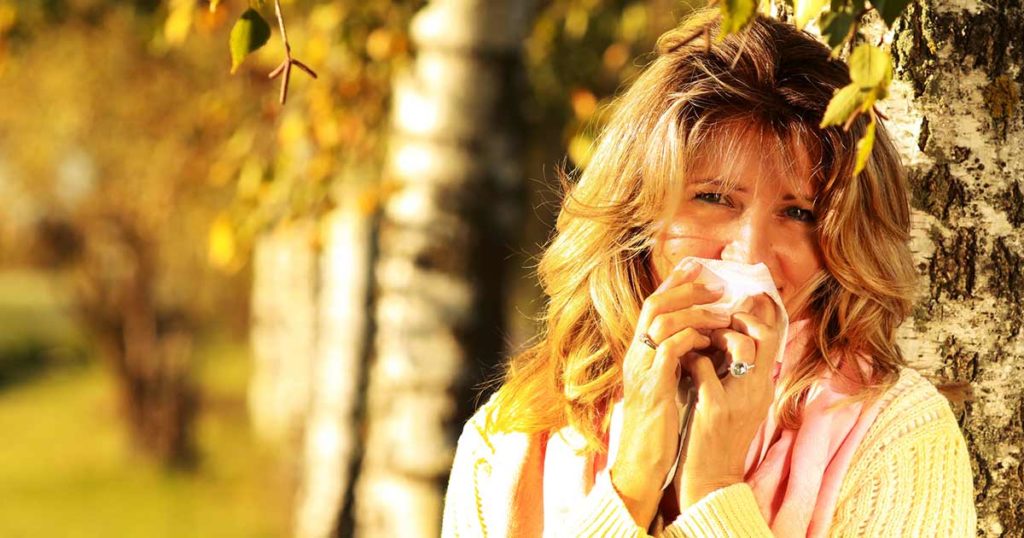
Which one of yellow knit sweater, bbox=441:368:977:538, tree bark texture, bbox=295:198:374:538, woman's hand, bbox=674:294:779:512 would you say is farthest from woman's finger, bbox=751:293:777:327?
tree bark texture, bbox=295:198:374:538

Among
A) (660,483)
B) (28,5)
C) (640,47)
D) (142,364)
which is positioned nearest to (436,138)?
(28,5)

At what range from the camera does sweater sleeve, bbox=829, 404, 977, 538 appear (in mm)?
1640

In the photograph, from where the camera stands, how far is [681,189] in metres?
1.79

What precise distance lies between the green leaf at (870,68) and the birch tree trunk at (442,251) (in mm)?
2673

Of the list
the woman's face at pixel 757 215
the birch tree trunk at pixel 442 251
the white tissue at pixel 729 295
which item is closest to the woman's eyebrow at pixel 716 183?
the woman's face at pixel 757 215

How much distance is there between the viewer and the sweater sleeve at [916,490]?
164cm

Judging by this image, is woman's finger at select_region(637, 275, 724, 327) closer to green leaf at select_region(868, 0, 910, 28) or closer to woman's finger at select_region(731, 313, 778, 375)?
woman's finger at select_region(731, 313, 778, 375)

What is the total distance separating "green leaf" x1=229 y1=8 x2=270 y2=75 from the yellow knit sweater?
2.94 ft

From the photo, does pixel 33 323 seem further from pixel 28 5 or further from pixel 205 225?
pixel 28 5

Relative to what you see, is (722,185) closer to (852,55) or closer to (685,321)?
(685,321)

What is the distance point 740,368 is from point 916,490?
286 mm

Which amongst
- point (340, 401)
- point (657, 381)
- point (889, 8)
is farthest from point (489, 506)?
point (340, 401)

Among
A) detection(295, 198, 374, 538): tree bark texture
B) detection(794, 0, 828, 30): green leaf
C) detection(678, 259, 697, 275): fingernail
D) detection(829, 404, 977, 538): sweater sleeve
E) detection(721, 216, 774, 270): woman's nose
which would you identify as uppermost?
detection(794, 0, 828, 30): green leaf

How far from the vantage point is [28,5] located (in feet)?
17.0
